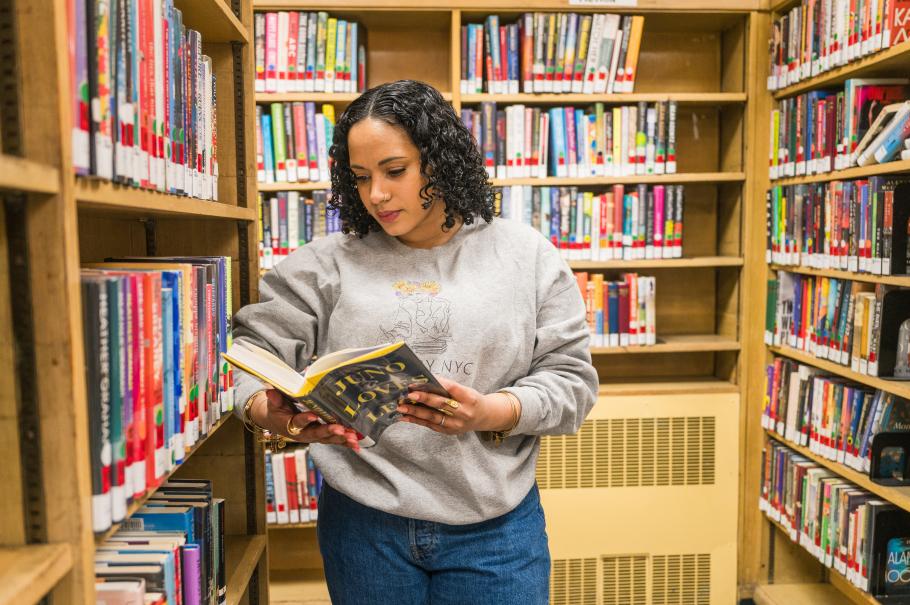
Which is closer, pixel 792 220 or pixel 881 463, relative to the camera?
pixel 881 463

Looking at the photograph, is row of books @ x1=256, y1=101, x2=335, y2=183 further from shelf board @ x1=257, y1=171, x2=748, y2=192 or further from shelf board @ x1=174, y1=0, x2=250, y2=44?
shelf board @ x1=174, y1=0, x2=250, y2=44

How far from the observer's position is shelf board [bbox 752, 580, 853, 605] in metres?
2.63

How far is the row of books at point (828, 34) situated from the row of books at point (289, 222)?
161 cm

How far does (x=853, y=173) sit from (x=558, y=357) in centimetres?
135

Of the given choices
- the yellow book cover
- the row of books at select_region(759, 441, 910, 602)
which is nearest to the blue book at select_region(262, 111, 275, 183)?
the yellow book cover

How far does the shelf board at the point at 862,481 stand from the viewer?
77.1 inches

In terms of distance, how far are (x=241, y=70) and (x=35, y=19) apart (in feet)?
2.87

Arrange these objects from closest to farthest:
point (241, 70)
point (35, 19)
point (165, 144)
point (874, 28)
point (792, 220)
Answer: point (35, 19) < point (165, 144) < point (241, 70) < point (874, 28) < point (792, 220)

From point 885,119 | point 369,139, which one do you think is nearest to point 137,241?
point 369,139

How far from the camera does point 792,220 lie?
2.48 m

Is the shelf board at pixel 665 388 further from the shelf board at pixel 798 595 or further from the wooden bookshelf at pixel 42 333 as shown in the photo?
the wooden bookshelf at pixel 42 333

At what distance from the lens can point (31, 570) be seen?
669mm

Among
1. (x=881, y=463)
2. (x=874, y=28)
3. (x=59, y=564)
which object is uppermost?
(x=874, y=28)

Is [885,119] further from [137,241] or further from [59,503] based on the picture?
[59,503]
